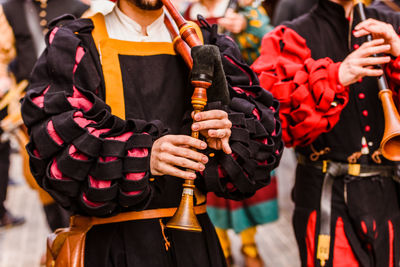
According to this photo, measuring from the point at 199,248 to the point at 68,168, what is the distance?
576 mm

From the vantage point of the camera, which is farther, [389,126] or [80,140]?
[389,126]

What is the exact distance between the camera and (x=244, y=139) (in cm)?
155

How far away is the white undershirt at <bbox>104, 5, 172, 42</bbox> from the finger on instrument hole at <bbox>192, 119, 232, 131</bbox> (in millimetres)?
543

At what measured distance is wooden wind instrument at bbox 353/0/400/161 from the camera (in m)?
1.75

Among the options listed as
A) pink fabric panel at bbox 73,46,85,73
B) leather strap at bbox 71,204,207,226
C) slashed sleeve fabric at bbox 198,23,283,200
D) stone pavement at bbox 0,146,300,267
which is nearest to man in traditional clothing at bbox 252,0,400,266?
slashed sleeve fabric at bbox 198,23,283,200

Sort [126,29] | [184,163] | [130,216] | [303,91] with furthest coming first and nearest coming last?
[303,91] → [126,29] → [130,216] → [184,163]

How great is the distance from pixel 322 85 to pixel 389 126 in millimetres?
308

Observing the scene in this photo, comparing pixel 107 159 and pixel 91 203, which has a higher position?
pixel 107 159

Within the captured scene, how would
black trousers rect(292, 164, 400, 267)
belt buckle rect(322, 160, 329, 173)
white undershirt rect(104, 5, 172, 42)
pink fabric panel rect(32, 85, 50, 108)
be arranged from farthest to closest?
belt buckle rect(322, 160, 329, 173) → black trousers rect(292, 164, 400, 267) → white undershirt rect(104, 5, 172, 42) → pink fabric panel rect(32, 85, 50, 108)

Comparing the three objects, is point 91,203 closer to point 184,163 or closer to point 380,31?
point 184,163

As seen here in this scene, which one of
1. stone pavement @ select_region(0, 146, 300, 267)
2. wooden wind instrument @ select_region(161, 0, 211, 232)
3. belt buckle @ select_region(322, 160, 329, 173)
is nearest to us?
wooden wind instrument @ select_region(161, 0, 211, 232)

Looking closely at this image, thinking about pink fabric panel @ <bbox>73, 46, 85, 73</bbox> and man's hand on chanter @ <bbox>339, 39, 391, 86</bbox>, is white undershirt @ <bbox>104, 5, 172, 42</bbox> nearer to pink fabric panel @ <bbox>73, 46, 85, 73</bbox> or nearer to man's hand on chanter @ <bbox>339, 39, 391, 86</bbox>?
pink fabric panel @ <bbox>73, 46, 85, 73</bbox>

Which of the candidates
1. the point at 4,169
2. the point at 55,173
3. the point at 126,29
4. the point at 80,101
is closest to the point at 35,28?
the point at 4,169

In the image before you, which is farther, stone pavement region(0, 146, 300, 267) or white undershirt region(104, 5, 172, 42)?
stone pavement region(0, 146, 300, 267)
